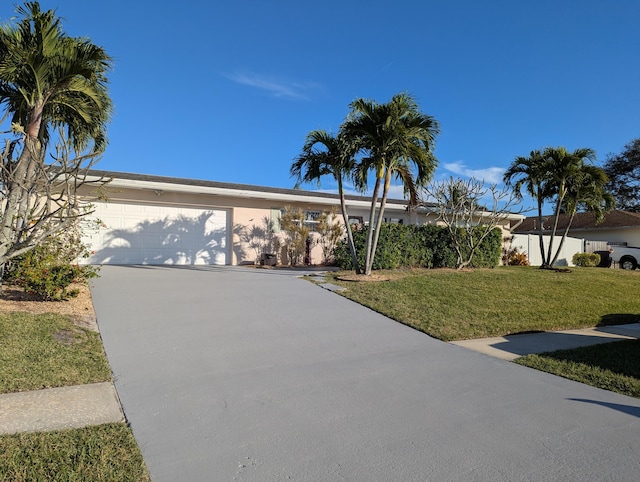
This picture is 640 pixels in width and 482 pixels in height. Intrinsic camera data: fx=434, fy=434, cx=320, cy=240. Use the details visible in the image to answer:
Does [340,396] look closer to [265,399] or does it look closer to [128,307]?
[265,399]

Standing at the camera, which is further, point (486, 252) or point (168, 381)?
point (486, 252)

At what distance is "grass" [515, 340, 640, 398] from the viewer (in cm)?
527

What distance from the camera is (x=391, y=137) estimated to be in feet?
36.5

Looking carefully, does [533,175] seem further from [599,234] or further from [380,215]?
[599,234]

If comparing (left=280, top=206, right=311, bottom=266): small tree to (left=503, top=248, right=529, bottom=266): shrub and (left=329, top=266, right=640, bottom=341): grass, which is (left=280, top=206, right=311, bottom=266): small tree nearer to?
(left=329, top=266, right=640, bottom=341): grass

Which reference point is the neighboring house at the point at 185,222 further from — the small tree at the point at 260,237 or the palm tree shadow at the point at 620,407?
the palm tree shadow at the point at 620,407

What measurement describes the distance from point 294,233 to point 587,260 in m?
14.9

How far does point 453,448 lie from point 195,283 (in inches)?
323

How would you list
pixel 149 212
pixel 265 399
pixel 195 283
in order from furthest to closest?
pixel 149 212, pixel 195 283, pixel 265 399

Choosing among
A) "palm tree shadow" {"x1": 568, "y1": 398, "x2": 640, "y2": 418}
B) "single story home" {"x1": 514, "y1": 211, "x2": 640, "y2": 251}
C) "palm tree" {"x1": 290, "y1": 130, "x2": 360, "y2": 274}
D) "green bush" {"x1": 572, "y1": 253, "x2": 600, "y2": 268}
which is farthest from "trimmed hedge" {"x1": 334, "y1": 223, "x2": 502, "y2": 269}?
"single story home" {"x1": 514, "y1": 211, "x2": 640, "y2": 251}

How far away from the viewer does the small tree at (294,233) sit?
51.9 ft

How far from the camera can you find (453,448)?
346 centimetres

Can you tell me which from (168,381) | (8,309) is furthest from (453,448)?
(8,309)

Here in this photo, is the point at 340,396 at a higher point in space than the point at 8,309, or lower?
lower
